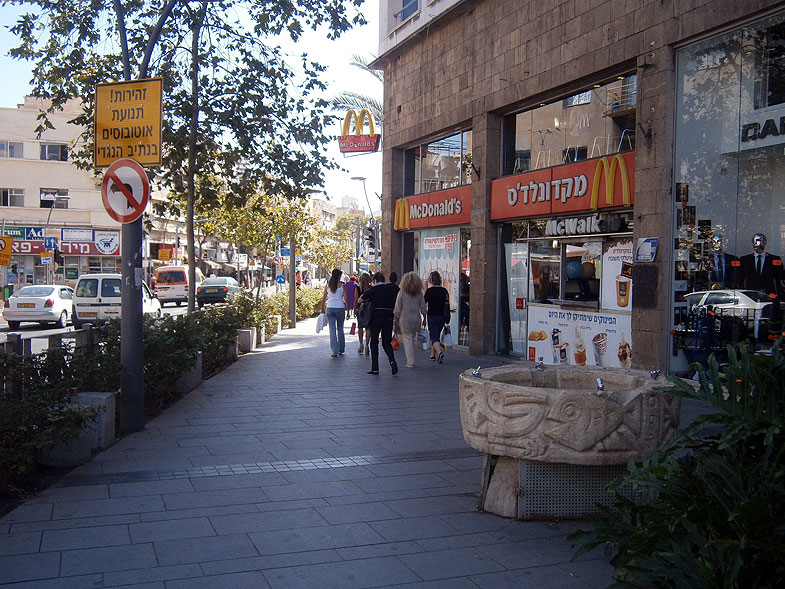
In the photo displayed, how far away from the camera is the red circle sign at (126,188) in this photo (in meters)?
7.62

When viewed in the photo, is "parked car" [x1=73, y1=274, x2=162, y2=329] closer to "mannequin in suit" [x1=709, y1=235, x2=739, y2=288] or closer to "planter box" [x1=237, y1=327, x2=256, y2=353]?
"planter box" [x1=237, y1=327, x2=256, y2=353]

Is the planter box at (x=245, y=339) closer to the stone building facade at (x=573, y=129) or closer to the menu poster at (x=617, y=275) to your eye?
the stone building facade at (x=573, y=129)

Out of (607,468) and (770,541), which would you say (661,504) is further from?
(607,468)

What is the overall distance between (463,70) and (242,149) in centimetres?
579

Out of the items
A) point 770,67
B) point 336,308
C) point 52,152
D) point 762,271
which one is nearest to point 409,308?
point 336,308

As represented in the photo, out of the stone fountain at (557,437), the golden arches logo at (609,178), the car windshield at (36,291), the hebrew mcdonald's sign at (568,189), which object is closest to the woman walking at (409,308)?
the hebrew mcdonald's sign at (568,189)

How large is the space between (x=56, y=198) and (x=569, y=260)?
4669 centimetres

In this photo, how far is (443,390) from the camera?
11.1 metres

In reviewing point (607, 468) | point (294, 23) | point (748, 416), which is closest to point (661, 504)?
point (748, 416)

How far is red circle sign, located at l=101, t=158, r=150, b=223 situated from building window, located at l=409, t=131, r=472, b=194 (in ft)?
30.7

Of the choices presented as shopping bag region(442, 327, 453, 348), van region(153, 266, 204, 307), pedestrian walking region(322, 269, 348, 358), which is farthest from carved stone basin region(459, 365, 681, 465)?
van region(153, 266, 204, 307)

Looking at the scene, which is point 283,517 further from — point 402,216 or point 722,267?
point 402,216

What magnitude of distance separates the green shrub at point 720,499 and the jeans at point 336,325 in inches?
463

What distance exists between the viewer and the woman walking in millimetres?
13469
